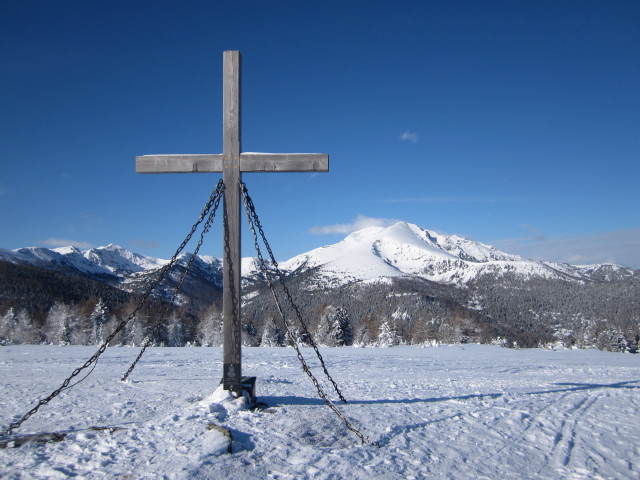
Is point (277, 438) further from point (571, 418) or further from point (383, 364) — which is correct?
point (383, 364)

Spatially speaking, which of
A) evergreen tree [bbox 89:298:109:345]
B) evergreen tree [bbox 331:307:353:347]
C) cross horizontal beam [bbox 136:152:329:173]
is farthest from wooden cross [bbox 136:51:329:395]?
evergreen tree [bbox 89:298:109:345]

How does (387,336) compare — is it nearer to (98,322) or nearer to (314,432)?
(98,322)

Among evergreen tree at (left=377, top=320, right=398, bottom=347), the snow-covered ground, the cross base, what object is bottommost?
evergreen tree at (left=377, top=320, right=398, bottom=347)

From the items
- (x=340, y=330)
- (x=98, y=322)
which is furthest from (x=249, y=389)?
(x=98, y=322)

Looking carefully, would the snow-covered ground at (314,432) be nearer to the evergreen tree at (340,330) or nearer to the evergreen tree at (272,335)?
the evergreen tree at (340,330)

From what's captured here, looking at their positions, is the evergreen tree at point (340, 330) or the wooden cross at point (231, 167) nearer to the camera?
the wooden cross at point (231, 167)

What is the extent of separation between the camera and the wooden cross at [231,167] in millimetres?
6766

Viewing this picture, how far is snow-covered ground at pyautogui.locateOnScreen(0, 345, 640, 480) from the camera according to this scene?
15.1 feet

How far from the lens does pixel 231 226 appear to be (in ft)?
22.4

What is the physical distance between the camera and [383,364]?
667 inches

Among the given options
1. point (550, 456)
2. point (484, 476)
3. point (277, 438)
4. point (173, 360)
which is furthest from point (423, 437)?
point (173, 360)

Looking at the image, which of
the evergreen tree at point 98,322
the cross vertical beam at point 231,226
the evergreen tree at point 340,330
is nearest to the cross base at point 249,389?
the cross vertical beam at point 231,226

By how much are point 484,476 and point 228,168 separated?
18.7 ft

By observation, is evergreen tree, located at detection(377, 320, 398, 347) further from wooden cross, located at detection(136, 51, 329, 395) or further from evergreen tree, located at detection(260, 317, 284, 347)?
wooden cross, located at detection(136, 51, 329, 395)
